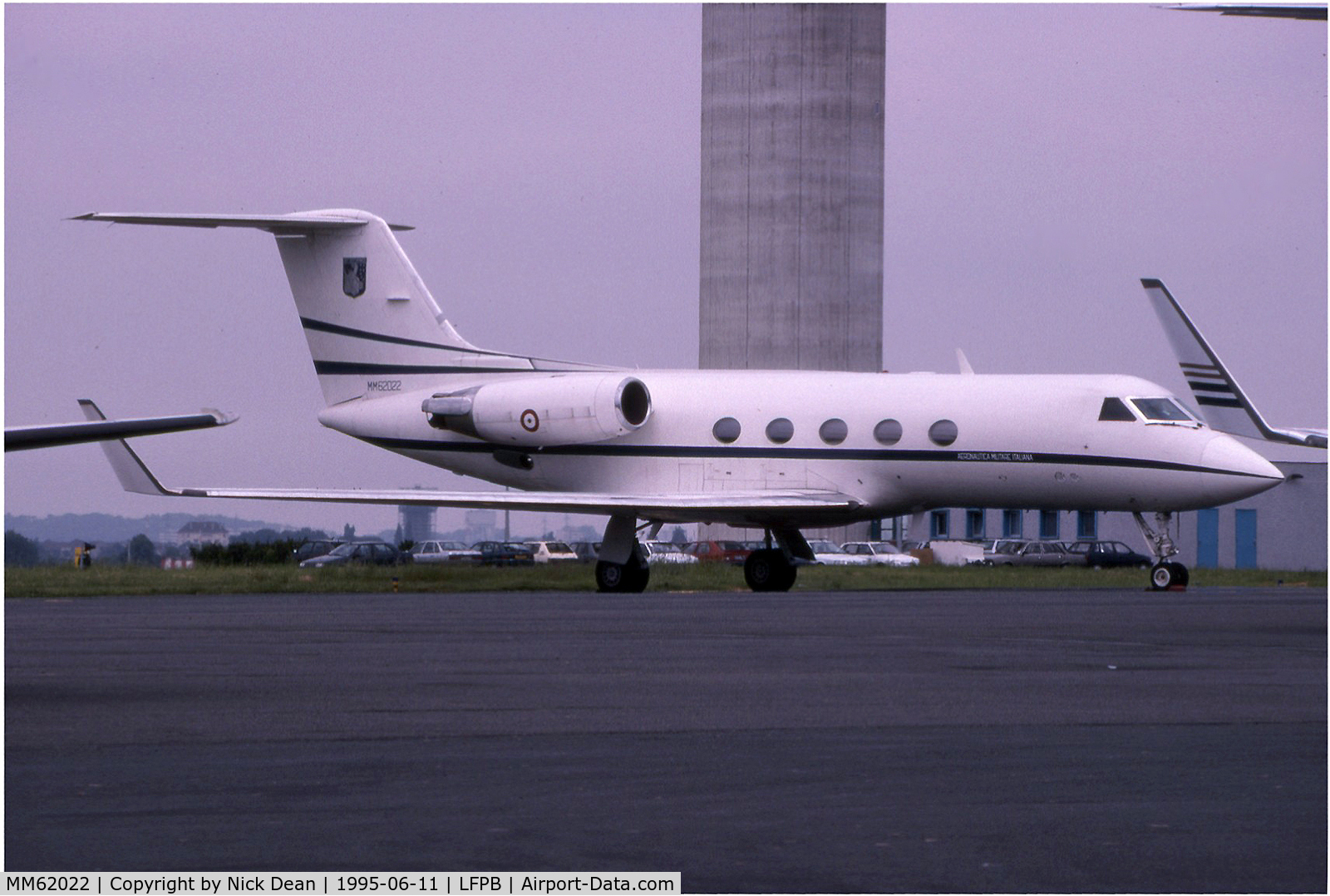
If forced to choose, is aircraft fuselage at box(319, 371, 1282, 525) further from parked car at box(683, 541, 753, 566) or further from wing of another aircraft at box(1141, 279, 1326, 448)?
parked car at box(683, 541, 753, 566)

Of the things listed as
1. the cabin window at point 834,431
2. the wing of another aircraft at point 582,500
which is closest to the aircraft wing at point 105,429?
the wing of another aircraft at point 582,500

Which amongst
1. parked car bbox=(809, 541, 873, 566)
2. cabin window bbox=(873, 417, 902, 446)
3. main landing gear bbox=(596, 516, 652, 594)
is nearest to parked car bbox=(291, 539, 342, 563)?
parked car bbox=(809, 541, 873, 566)

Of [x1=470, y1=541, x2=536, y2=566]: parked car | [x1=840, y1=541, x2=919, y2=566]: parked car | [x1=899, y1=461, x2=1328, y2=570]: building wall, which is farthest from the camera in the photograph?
[x1=899, y1=461, x2=1328, y2=570]: building wall

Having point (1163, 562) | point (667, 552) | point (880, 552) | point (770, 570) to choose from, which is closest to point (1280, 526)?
point (880, 552)

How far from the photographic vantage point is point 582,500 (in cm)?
2758

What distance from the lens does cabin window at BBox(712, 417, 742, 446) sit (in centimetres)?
2914

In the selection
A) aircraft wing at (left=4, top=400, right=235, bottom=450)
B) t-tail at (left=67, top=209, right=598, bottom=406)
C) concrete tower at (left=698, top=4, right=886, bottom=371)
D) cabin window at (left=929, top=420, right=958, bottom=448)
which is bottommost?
aircraft wing at (left=4, top=400, right=235, bottom=450)

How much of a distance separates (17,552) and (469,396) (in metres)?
13.7

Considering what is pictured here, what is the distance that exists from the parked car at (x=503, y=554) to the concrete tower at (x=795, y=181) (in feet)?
32.4

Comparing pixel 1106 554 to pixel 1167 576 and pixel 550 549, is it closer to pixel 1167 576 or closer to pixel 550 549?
pixel 550 549

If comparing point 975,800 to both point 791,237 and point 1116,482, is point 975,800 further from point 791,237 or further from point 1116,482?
point 791,237

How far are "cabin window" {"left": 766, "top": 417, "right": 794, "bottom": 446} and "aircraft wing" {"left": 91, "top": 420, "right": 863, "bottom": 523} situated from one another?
74cm

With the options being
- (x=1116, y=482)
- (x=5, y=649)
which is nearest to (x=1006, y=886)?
(x=5, y=649)

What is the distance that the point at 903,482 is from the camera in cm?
2820
